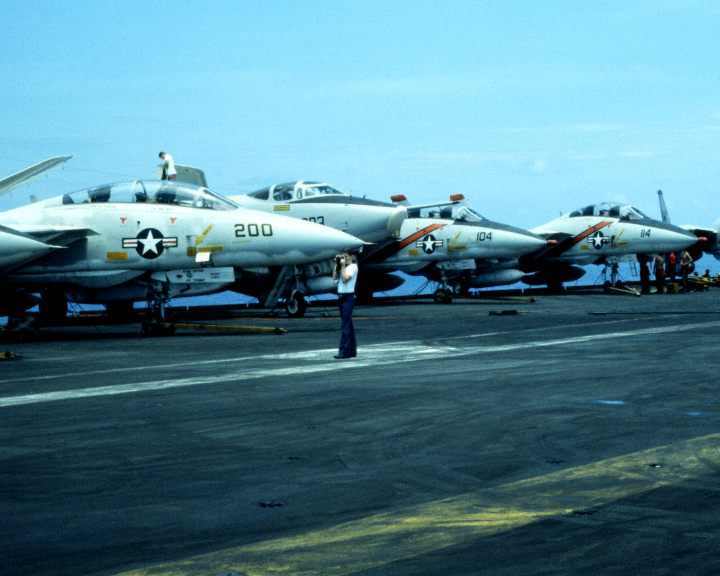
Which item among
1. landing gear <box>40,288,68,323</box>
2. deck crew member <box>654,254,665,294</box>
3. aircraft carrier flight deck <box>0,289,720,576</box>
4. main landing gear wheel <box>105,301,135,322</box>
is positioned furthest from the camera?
deck crew member <box>654,254,665,294</box>

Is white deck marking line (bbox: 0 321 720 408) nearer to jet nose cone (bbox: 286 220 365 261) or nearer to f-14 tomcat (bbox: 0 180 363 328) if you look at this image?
jet nose cone (bbox: 286 220 365 261)

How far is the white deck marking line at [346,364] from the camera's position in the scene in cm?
1214

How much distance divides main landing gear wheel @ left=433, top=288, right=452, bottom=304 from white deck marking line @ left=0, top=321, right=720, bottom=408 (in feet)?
53.2

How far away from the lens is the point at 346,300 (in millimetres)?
16625

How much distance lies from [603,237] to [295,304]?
18.1 metres

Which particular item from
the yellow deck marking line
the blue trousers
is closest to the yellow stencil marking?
the blue trousers

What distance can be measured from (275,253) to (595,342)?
23.6 ft

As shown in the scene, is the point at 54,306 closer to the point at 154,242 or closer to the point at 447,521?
the point at 154,242

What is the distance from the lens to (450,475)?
723 centimetres

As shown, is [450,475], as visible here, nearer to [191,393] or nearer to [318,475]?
[318,475]

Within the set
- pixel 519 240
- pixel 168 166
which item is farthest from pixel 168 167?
pixel 519 240

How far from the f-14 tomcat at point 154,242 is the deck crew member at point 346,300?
551cm

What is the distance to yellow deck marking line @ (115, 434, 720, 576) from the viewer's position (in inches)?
202

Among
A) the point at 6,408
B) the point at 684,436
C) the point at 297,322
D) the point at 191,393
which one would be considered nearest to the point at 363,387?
the point at 191,393
